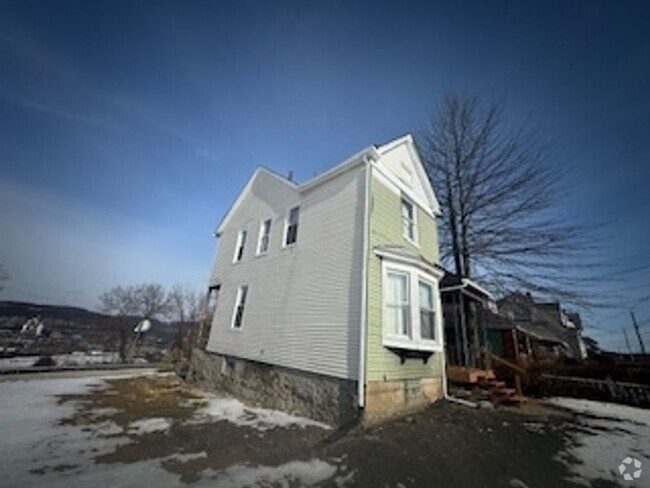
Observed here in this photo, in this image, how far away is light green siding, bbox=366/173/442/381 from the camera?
745 cm

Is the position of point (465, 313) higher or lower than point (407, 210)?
lower

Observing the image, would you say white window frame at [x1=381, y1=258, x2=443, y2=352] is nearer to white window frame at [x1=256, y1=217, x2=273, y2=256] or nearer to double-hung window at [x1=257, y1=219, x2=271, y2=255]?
white window frame at [x1=256, y1=217, x2=273, y2=256]

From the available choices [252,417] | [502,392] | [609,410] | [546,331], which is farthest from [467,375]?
[546,331]

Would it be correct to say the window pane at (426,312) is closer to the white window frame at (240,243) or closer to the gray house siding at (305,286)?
the gray house siding at (305,286)

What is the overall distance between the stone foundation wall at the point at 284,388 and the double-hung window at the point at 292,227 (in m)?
4.40

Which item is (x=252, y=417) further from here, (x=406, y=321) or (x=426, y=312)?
(x=426, y=312)

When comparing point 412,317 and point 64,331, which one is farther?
point 64,331

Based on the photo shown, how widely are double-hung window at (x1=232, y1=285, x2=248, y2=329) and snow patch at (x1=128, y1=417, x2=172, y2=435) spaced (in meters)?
4.75

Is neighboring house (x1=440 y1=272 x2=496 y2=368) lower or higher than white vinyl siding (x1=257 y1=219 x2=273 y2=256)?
lower

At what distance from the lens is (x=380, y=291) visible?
8.10 meters

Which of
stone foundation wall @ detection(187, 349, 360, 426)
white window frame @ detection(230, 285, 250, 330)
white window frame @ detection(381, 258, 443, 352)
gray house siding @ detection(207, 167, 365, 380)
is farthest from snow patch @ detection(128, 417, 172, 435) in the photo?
white window frame @ detection(381, 258, 443, 352)

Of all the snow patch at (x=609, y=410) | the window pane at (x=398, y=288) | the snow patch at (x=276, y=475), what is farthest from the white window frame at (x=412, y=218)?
the snow patch at (x=609, y=410)

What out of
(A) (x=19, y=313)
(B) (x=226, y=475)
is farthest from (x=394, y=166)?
(A) (x=19, y=313)

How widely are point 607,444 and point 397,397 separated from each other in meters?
4.42
